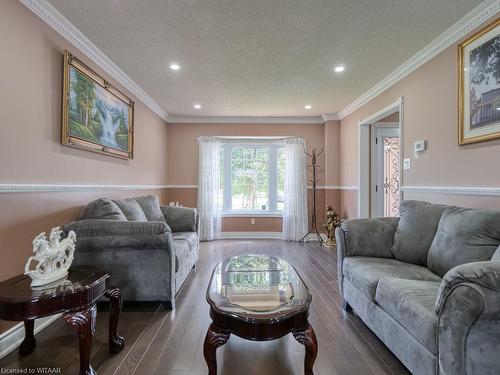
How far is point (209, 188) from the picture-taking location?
5.31 m

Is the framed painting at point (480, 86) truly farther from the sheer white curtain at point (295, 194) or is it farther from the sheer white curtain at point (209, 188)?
the sheer white curtain at point (209, 188)

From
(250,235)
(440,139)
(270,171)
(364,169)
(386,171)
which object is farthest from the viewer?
(270,171)

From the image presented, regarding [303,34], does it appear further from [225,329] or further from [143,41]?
[225,329]

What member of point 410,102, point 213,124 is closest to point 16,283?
point 410,102

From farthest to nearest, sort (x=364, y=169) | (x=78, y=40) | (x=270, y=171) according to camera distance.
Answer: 1. (x=270, y=171)
2. (x=364, y=169)
3. (x=78, y=40)

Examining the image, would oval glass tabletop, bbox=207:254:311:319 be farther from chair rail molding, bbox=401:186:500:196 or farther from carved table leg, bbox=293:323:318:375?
chair rail molding, bbox=401:186:500:196

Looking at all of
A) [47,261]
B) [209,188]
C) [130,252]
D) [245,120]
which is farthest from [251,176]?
[47,261]

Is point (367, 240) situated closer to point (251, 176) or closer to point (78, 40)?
point (78, 40)

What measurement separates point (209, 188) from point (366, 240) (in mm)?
3497

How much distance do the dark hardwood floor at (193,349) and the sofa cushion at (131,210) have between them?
929 mm

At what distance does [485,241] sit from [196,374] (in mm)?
1981

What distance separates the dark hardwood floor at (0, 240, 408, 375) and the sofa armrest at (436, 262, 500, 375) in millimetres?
583

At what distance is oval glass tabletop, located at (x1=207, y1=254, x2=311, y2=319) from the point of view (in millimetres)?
1390

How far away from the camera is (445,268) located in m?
1.84
